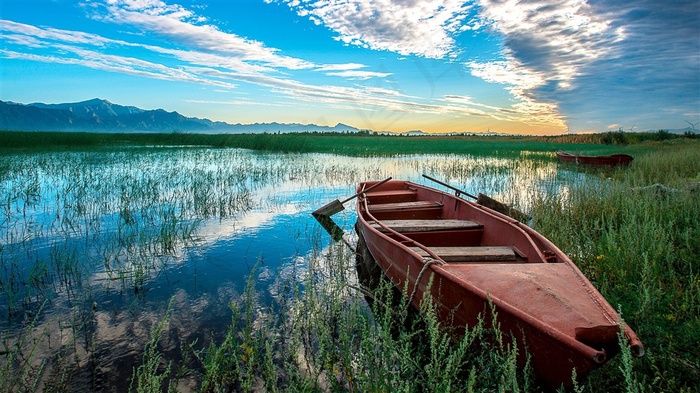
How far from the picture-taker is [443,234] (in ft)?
19.2

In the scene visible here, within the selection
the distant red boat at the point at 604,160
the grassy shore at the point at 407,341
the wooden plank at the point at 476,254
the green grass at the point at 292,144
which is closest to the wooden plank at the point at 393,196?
the grassy shore at the point at 407,341

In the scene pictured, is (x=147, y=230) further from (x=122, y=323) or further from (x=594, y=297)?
(x=594, y=297)

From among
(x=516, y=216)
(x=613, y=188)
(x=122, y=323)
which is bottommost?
(x=122, y=323)

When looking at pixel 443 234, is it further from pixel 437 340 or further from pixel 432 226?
pixel 437 340

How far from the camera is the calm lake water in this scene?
13.3 feet

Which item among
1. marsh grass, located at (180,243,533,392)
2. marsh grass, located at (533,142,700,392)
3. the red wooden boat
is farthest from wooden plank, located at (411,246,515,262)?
marsh grass, located at (533,142,700,392)

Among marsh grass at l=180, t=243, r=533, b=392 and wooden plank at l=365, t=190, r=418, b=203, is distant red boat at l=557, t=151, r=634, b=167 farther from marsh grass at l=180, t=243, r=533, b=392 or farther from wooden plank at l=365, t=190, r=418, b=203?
marsh grass at l=180, t=243, r=533, b=392

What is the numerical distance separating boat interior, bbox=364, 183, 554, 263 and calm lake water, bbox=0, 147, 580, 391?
4.21 ft

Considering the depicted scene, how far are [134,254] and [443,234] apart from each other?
17.3 ft

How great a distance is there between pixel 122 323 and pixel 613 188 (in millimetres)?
9268

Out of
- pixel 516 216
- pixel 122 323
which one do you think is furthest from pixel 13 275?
pixel 516 216

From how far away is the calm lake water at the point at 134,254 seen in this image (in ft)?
13.3

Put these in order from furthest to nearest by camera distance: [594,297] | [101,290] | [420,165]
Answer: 1. [420,165]
2. [101,290]
3. [594,297]

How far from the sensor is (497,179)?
14773 millimetres
